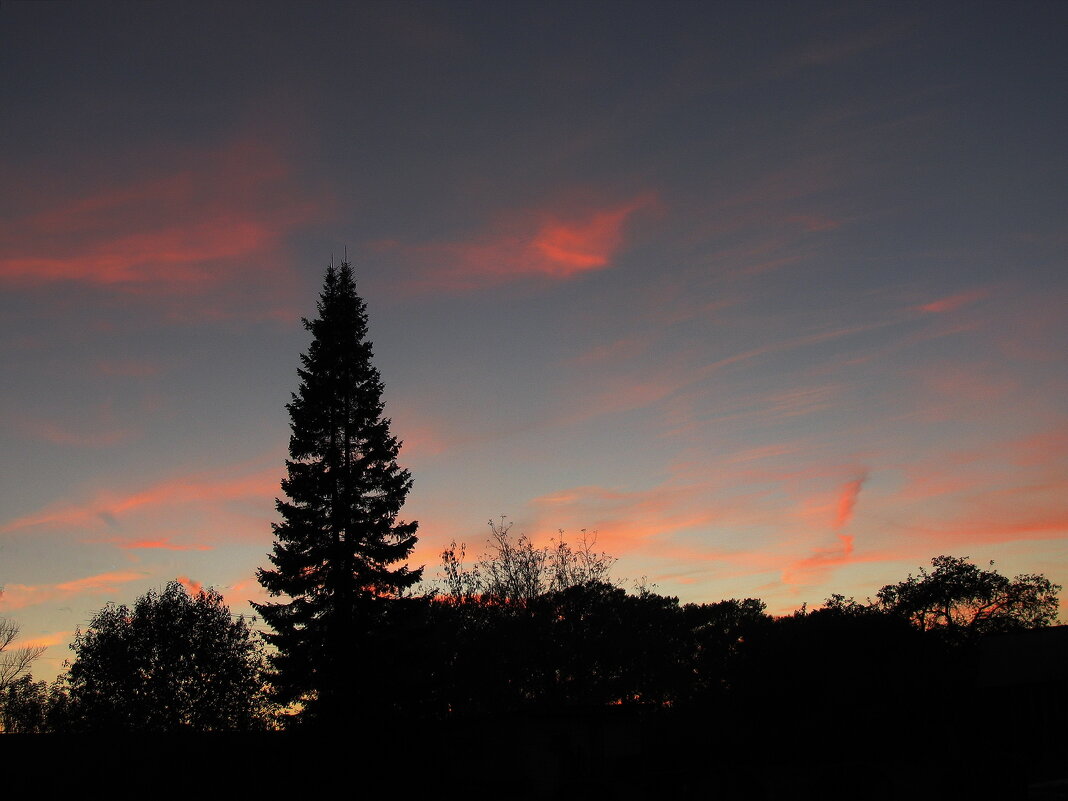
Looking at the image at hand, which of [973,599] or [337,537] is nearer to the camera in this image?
[337,537]

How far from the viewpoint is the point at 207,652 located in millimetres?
48188

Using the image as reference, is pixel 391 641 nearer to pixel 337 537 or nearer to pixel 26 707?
pixel 337 537

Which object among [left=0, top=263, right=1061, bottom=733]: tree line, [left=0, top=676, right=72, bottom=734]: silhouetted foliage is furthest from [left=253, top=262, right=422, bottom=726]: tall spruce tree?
[left=0, top=676, right=72, bottom=734]: silhouetted foliage

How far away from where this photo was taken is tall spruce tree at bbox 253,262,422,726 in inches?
1305

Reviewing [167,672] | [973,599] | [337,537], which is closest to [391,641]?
[337,537]

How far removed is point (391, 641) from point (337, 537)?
5107mm

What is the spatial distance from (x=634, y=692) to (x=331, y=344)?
3816 cm

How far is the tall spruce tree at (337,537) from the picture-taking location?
3316 cm

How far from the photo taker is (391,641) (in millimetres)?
33906

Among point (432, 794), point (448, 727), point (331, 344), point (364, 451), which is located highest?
point (331, 344)

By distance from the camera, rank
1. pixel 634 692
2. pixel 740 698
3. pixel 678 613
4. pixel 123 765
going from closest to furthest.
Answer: pixel 123 765
pixel 740 698
pixel 634 692
pixel 678 613

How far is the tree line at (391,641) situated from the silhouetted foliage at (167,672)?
0.28 feet

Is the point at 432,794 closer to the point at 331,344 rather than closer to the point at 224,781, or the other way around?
the point at 224,781

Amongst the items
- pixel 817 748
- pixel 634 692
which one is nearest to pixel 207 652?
pixel 634 692
